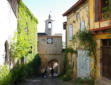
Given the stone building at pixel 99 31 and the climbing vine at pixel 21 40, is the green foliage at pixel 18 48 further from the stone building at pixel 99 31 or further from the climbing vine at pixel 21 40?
the stone building at pixel 99 31

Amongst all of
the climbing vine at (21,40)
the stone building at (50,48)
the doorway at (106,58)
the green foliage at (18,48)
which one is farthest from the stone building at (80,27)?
the stone building at (50,48)

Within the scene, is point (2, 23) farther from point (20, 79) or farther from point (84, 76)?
point (84, 76)

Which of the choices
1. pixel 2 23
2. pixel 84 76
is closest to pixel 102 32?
pixel 84 76

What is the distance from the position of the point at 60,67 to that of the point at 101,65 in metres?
16.3

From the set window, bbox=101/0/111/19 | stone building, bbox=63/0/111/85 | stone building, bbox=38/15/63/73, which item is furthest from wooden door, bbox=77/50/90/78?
stone building, bbox=38/15/63/73

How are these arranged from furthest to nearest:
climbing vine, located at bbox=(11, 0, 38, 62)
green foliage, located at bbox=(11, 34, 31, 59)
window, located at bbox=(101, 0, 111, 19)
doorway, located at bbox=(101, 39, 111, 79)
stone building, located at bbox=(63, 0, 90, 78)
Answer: stone building, located at bbox=(63, 0, 90, 78), climbing vine, located at bbox=(11, 0, 38, 62), green foliage, located at bbox=(11, 34, 31, 59), doorway, located at bbox=(101, 39, 111, 79), window, located at bbox=(101, 0, 111, 19)

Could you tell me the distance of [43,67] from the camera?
86.7 ft

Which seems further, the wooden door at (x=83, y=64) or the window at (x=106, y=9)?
the wooden door at (x=83, y=64)

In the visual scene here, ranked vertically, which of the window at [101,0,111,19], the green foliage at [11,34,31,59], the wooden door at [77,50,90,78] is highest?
the window at [101,0,111,19]

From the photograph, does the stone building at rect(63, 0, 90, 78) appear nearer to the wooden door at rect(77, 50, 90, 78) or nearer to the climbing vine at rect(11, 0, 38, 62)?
the wooden door at rect(77, 50, 90, 78)

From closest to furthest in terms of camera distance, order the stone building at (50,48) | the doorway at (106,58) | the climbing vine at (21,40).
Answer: the doorway at (106,58) → the climbing vine at (21,40) → the stone building at (50,48)

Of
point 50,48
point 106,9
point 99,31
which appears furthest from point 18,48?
point 50,48

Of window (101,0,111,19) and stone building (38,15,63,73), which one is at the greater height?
window (101,0,111,19)

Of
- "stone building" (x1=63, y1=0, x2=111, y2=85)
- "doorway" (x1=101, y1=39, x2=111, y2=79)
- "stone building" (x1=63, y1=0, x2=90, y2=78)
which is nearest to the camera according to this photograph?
"stone building" (x1=63, y1=0, x2=111, y2=85)
